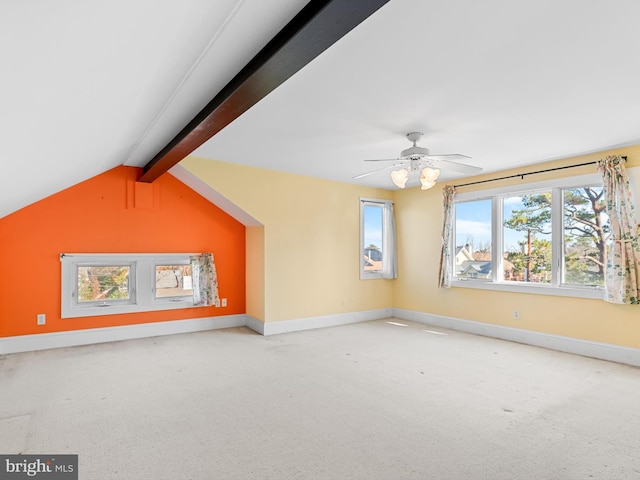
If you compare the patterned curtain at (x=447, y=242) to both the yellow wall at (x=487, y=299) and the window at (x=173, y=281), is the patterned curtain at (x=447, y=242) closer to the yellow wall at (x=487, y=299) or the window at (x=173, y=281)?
the yellow wall at (x=487, y=299)

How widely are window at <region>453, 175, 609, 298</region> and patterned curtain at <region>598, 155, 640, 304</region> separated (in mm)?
202

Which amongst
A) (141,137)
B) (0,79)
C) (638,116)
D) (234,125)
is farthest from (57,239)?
(638,116)

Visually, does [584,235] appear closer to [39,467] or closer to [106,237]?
[39,467]

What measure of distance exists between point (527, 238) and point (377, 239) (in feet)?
8.06

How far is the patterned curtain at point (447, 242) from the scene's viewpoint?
573 centimetres

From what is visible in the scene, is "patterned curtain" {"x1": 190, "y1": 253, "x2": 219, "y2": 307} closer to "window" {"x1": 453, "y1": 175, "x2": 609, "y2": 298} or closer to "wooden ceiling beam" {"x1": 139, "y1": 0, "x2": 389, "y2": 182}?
"wooden ceiling beam" {"x1": 139, "y1": 0, "x2": 389, "y2": 182}

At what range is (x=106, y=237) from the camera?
4836mm

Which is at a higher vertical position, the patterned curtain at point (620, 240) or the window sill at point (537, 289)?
the patterned curtain at point (620, 240)

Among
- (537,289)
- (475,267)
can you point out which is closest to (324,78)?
(537,289)

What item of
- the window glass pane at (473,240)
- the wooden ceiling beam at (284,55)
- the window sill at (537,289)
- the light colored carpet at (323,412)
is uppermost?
the wooden ceiling beam at (284,55)

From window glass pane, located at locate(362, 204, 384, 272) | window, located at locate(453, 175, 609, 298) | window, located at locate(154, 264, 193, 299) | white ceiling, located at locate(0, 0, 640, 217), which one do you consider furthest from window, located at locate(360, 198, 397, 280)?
window, located at locate(154, 264, 193, 299)

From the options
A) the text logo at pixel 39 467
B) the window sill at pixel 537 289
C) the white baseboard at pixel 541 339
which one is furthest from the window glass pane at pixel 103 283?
the window sill at pixel 537 289

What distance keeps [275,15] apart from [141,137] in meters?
2.40

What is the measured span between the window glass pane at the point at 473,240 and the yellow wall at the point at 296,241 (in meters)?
1.54
